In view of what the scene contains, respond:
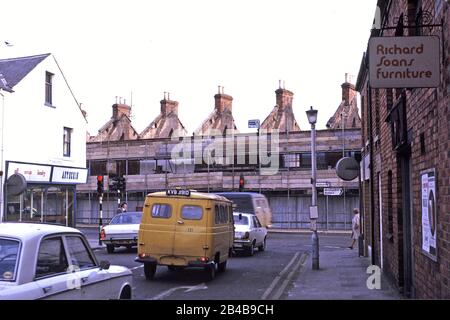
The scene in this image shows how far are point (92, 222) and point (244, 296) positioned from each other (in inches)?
1449

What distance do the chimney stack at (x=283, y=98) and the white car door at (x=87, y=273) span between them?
38439mm

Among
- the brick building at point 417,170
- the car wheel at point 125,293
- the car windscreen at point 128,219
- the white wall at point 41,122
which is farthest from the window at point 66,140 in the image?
the car wheel at point 125,293

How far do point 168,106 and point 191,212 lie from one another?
3531cm

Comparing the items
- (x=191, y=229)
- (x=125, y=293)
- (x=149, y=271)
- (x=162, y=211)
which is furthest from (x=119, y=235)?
(x=125, y=293)

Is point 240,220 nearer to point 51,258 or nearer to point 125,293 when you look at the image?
point 125,293

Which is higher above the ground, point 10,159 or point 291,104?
point 291,104

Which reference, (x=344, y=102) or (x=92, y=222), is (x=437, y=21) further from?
(x=92, y=222)

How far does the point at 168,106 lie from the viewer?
48.2 m

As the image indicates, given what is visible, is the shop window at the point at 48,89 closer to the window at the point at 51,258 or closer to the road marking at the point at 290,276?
the road marking at the point at 290,276

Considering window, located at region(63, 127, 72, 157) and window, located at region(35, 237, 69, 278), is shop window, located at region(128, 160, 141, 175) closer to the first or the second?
window, located at region(63, 127, 72, 157)

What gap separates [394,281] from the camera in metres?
10.8

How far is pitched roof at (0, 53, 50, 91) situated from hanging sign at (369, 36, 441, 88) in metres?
21.9
